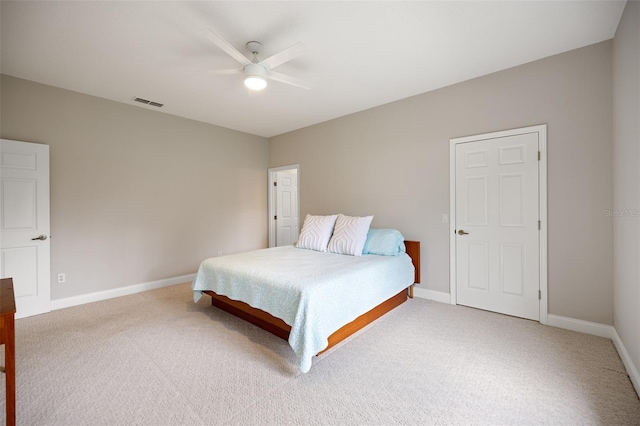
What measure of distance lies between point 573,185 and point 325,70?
8.74ft

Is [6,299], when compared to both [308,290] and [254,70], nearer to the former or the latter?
[308,290]

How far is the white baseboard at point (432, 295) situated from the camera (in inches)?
132

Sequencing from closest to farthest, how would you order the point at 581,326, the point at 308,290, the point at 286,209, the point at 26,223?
the point at 308,290 < the point at 581,326 < the point at 26,223 < the point at 286,209

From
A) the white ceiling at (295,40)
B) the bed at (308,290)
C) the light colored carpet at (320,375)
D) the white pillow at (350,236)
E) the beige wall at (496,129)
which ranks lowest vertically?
the light colored carpet at (320,375)

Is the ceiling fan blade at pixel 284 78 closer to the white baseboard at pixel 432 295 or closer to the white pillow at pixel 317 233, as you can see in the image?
the white pillow at pixel 317 233

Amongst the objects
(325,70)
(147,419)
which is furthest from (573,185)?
Answer: (147,419)

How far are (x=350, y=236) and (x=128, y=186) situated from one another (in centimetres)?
314

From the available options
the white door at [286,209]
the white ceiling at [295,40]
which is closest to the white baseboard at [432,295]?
the white ceiling at [295,40]

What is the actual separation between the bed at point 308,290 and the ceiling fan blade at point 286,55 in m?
1.81

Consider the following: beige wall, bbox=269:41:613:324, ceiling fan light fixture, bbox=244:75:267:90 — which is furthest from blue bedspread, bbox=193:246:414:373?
ceiling fan light fixture, bbox=244:75:267:90

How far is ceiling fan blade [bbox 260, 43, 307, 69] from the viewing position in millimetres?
2068

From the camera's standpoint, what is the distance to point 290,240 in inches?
224

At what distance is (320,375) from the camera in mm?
1940

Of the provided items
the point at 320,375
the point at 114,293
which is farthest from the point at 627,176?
the point at 114,293
